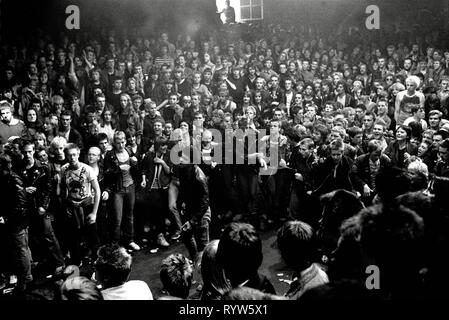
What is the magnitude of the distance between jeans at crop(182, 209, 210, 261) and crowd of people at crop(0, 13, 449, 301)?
15mm

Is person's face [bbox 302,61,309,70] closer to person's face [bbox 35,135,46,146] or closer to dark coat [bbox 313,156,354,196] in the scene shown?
dark coat [bbox 313,156,354,196]

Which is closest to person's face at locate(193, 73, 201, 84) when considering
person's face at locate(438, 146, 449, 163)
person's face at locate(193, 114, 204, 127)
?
person's face at locate(193, 114, 204, 127)

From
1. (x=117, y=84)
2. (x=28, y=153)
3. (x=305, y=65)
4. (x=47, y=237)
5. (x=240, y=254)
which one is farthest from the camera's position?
(x=305, y=65)

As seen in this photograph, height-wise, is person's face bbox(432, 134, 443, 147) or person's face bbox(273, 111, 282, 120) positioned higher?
person's face bbox(273, 111, 282, 120)

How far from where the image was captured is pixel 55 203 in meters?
4.64

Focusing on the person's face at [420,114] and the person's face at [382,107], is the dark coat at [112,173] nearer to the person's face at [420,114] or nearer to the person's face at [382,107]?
the person's face at [382,107]

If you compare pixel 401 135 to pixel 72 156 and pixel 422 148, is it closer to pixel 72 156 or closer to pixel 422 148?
pixel 422 148

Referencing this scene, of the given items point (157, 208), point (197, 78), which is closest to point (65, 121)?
point (157, 208)

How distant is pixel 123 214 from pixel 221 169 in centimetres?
139

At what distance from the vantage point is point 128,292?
2.63 meters

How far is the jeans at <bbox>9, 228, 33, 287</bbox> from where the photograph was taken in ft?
13.3

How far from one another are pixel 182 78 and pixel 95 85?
1.64 meters

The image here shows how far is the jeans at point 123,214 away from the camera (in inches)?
196
